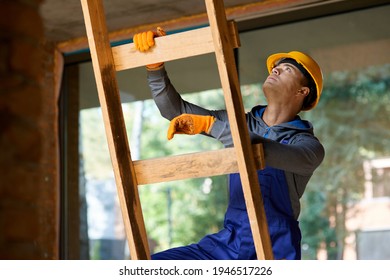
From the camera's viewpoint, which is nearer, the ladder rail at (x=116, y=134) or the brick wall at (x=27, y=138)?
the ladder rail at (x=116, y=134)

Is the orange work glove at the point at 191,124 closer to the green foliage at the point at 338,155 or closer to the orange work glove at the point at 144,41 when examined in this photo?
the orange work glove at the point at 144,41

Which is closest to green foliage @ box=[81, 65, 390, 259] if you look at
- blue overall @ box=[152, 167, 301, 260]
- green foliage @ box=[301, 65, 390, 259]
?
green foliage @ box=[301, 65, 390, 259]

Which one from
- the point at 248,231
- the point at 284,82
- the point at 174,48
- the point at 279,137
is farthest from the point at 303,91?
the point at 174,48

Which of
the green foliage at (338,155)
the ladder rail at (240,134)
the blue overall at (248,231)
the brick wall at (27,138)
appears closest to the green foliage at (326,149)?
the green foliage at (338,155)

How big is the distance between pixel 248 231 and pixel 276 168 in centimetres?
24

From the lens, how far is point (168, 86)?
230 cm

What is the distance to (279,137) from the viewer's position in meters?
2.21

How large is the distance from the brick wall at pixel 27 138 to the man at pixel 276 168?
1.39 metres

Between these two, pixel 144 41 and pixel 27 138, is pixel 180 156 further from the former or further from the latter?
pixel 27 138

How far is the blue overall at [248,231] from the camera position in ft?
7.09

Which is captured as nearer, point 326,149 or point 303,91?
point 303,91
